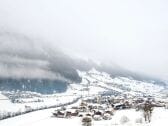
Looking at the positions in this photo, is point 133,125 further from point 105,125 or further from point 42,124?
point 42,124

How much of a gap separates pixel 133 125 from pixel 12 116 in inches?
4376

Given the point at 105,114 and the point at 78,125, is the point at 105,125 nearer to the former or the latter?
the point at 78,125

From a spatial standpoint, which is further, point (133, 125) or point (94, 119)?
point (94, 119)

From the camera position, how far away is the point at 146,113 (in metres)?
114

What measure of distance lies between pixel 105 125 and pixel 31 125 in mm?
40294

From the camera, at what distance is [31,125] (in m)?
137

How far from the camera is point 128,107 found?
179m

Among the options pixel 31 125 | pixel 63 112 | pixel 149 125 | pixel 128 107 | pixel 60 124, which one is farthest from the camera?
pixel 128 107

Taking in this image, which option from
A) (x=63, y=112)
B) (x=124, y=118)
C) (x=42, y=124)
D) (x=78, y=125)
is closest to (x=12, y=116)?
(x=63, y=112)

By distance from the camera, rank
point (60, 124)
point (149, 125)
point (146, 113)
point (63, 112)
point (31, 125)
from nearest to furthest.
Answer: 1. point (149, 125)
2. point (146, 113)
3. point (60, 124)
4. point (31, 125)
5. point (63, 112)

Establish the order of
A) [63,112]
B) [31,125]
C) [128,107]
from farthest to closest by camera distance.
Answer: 1. [128,107]
2. [63,112]
3. [31,125]

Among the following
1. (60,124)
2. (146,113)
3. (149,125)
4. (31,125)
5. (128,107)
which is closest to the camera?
(149,125)

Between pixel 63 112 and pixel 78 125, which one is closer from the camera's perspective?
pixel 78 125

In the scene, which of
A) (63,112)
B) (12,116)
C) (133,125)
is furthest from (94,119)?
(12,116)
